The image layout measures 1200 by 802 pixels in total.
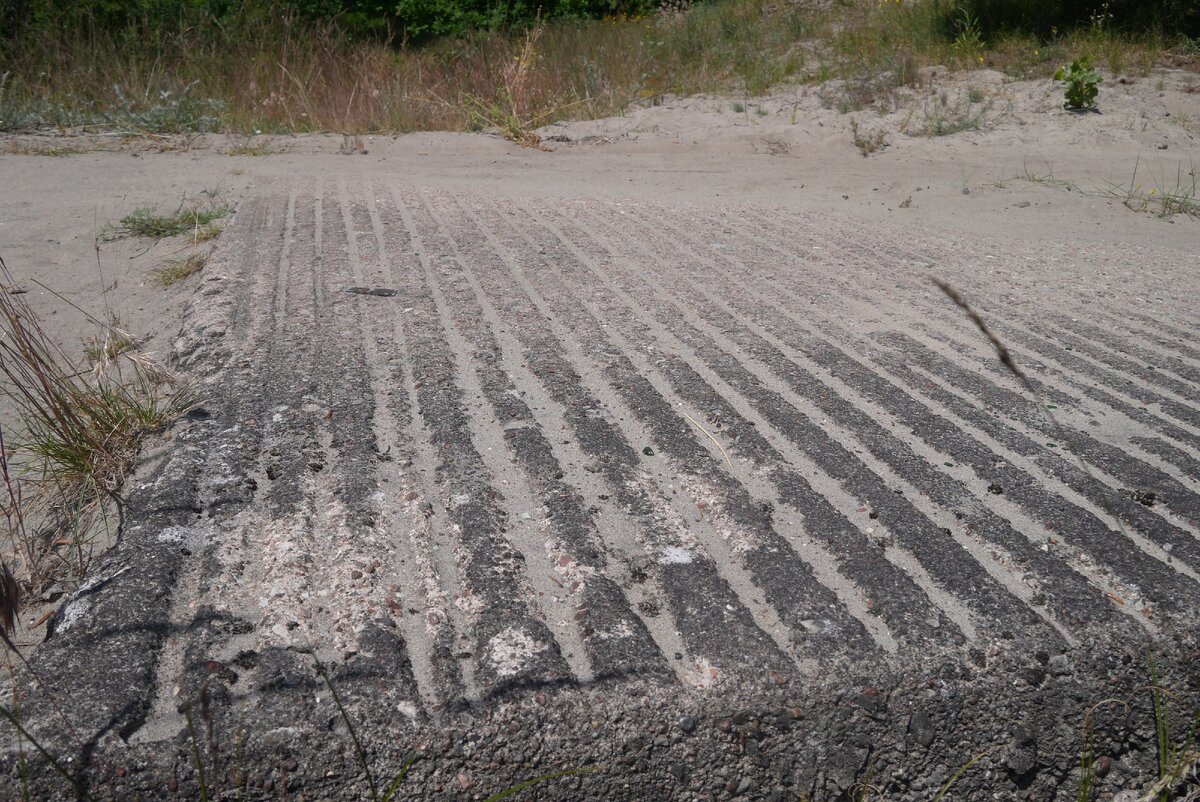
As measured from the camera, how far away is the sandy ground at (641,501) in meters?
1.65

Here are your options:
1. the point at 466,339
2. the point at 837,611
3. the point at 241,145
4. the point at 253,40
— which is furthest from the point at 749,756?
the point at 253,40

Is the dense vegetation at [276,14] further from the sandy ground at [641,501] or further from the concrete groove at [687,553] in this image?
the concrete groove at [687,553]

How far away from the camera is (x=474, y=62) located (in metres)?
9.79

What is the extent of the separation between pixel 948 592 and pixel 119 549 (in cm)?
184

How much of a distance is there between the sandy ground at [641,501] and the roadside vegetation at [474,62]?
13.8ft

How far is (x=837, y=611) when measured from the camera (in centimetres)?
188

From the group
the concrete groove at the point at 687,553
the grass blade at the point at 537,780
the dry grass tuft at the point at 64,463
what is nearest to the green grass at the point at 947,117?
the concrete groove at the point at 687,553

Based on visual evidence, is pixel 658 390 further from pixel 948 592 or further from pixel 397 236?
pixel 397 236

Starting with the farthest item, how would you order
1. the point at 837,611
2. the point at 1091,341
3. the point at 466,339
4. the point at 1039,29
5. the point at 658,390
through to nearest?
the point at 1039,29 → the point at 1091,341 → the point at 466,339 → the point at 658,390 → the point at 837,611

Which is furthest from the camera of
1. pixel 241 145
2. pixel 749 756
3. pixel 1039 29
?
pixel 1039 29

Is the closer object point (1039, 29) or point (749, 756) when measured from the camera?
point (749, 756)

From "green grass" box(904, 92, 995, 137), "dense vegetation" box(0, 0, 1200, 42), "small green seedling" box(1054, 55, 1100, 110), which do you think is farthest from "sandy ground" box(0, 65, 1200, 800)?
"dense vegetation" box(0, 0, 1200, 42)

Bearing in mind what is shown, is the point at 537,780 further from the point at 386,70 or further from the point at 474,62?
the point at 474,62

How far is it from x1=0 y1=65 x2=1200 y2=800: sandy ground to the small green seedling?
4183 millimetres
